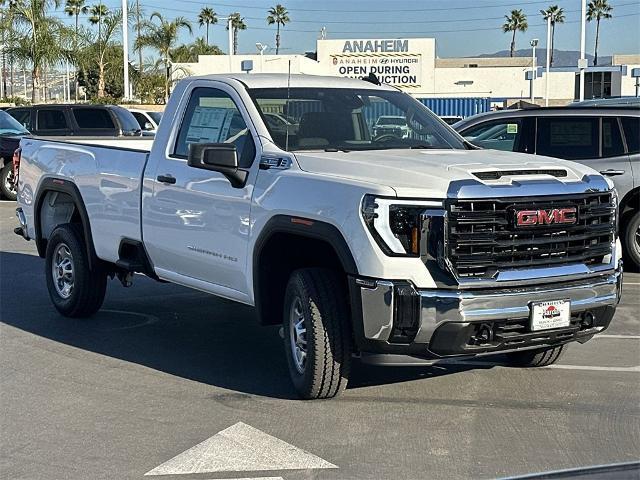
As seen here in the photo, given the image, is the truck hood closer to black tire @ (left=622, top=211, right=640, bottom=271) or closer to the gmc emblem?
the gmc emblem

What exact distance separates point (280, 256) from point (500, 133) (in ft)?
19.7

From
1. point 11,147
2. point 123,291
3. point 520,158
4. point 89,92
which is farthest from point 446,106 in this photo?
point 520,158

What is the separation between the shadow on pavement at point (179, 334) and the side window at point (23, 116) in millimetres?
11231

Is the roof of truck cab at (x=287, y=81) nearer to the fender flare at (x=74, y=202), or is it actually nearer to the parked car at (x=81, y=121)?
the fender flare at (x=74, y=202)

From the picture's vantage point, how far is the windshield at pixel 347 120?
22.5 ft

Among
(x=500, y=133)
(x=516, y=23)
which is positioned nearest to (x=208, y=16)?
(x=516, y=23)

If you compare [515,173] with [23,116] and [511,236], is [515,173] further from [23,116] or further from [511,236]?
[23,116]

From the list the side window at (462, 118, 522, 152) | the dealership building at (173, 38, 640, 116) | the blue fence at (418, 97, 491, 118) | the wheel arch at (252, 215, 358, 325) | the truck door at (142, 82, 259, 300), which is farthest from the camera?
the dealership building at (173, 38, 640, 116)

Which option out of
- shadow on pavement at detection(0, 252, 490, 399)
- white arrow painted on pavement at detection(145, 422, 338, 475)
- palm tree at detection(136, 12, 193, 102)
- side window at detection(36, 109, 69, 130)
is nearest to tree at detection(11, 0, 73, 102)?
palm tree at detection(136, 12, 193, 102)

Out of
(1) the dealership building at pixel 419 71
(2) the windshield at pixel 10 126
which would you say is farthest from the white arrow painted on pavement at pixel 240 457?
(1) the dealership building at pixel 419 71

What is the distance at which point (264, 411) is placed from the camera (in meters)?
6.07

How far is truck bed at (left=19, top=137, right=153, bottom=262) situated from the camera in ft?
25.8

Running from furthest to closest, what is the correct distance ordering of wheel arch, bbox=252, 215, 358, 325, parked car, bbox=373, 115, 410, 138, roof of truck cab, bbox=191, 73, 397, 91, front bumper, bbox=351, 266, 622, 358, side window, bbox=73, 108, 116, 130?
side window, bbox=73, 108, 116, 130 → roof of truck cab, bbox=191, 73, 397, 91 → parked car, bbox=373, 115, 410, 138 → wheel arch, bbox=252, 215, 358, 325 → front bumper, bbox=351, 266, 622, 358

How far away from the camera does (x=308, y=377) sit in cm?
609
